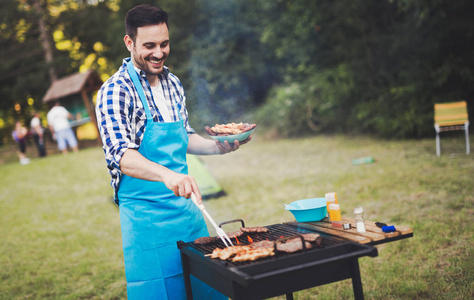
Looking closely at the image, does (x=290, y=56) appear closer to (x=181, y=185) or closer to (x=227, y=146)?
(x=227, y=146)

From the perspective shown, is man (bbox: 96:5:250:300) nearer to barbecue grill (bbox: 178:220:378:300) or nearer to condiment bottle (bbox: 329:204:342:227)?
barbecue grill (bbox: 178:220:378:300)

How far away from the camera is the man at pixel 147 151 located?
213 cm

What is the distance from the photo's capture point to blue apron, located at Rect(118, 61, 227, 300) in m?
2.26

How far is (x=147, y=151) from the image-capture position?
7.38ft

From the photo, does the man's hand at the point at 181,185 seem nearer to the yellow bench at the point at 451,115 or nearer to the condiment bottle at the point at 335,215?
the condiment bottle at the point at 335,215

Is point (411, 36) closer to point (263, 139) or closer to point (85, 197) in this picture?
point (263, 139)

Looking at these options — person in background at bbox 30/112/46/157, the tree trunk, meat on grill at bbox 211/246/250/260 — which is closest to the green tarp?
meat on grill at bbox 211/246/250/260

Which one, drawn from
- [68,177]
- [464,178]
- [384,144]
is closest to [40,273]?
[464,178]

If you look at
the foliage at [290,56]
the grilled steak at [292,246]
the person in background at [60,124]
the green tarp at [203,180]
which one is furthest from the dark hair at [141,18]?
the person in background at [60,124]

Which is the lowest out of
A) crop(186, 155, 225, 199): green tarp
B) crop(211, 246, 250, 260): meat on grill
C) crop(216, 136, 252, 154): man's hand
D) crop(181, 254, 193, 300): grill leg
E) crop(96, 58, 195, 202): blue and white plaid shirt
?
crop(186, 155, 225, 199): green tarp

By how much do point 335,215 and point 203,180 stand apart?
5.32 meters

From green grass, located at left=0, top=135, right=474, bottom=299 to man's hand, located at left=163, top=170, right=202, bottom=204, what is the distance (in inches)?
83.9

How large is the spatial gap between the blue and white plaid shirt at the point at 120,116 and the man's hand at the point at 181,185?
29cm

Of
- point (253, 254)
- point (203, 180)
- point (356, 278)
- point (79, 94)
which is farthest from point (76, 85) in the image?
point (356, 278)
